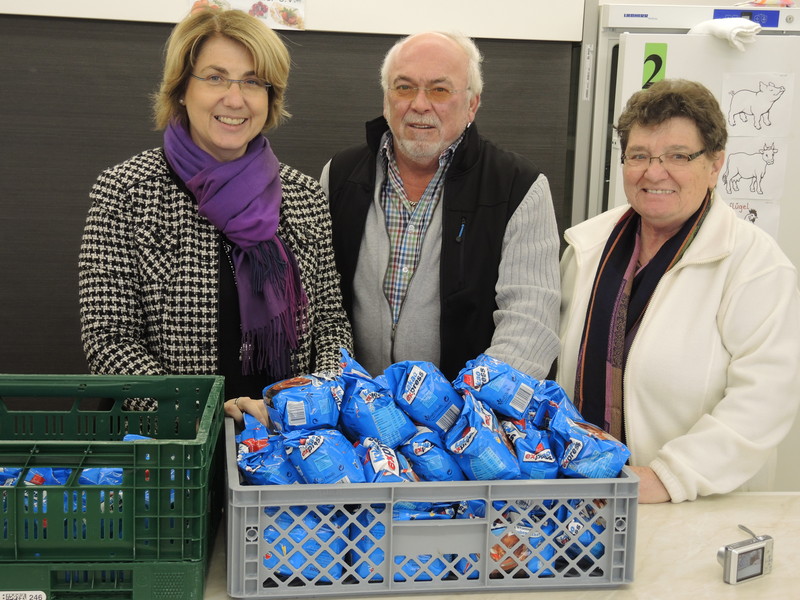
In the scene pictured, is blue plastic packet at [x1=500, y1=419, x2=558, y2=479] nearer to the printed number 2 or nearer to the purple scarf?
the purple scarf

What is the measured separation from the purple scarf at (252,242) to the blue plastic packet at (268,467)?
0.66 metres

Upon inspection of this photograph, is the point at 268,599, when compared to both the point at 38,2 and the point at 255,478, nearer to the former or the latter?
the point at 255,478

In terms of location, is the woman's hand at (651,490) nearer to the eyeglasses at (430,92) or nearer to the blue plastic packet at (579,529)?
the blue plastic packet at (579,529)

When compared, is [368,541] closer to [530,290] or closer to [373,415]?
[373,415]

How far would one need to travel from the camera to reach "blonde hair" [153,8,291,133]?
70.4 inches

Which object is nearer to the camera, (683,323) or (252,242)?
(683,323)

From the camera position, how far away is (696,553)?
51.1 inches

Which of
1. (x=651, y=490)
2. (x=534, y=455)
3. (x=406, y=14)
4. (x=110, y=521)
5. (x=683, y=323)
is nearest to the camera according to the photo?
(x=110, y=521)

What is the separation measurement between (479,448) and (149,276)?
0.90m

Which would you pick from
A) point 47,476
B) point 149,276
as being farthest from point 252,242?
point 47,476

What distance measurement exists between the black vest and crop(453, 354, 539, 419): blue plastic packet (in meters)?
0.69

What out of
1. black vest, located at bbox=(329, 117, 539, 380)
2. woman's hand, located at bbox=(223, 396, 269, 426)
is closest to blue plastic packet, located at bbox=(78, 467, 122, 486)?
woman's hand, located at bbox=(223, 396, 269, 426)

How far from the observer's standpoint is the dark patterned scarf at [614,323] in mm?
1783

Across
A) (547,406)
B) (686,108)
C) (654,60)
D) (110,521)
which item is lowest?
(110,521)
